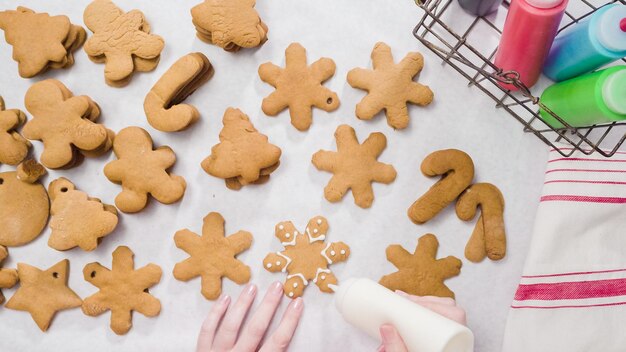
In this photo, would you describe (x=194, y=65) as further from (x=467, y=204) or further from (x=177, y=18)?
(x=467, y=204)

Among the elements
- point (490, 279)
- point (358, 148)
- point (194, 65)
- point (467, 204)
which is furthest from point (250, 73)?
point (490, 279)

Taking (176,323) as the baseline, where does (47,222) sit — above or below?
above

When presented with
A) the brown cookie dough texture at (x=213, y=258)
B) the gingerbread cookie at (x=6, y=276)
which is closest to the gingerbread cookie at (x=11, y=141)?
the gingerbread cookie at (x=6, y=276)

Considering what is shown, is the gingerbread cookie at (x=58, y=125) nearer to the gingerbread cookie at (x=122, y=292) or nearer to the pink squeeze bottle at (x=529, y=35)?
the gingerbread cookie at (x=122, y=292)

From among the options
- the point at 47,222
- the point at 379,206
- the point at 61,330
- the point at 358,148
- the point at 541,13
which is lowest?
the point at 61,330

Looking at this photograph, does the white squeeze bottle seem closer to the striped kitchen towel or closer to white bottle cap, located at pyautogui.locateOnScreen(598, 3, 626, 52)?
the striped kitchen towel
